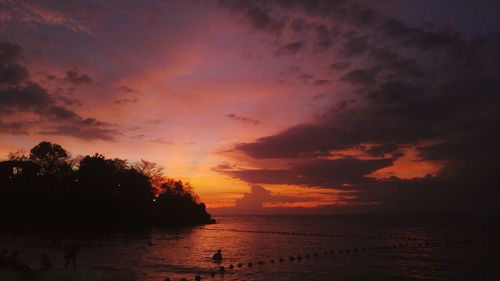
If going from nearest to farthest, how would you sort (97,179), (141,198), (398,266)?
(398,266)
(97,179)
(141,198)

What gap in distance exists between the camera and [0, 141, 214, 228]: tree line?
105 metres

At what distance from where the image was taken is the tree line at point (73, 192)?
105 meters

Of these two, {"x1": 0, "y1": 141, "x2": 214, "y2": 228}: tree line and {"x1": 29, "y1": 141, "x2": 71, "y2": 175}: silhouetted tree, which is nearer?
{"x1": 0, "y1": 141, "x2": 214, "y2": 228}: tree line

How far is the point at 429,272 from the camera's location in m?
46.0

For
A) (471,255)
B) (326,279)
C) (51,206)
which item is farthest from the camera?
(51,206)

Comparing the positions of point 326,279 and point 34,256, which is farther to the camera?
point 34,256

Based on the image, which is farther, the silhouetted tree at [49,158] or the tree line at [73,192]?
the silhouetted tree at [49,158]

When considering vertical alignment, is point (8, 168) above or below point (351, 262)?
above

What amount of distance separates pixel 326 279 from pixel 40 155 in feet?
376

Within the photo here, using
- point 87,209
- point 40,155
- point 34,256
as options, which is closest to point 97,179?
point 87,209

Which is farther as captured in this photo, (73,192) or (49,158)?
(49,158)

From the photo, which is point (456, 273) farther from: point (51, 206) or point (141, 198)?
point (141, 198)

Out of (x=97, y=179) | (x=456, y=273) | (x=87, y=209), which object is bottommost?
(x=456, y=273)

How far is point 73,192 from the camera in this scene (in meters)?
113
